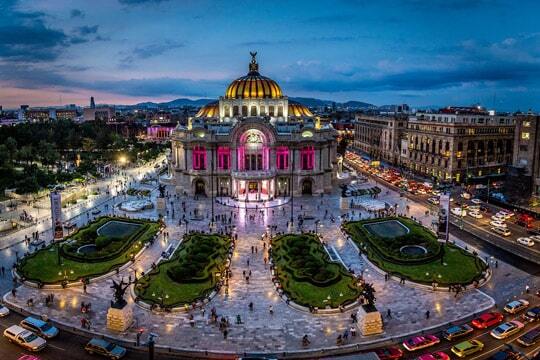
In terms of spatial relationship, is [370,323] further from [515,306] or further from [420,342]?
[515,306]

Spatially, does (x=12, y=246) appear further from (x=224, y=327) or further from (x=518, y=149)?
(x=518, y=149)

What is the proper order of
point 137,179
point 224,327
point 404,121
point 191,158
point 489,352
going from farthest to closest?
point 404,121, point 137,179, point 191,158, point 224,327, point 489,352

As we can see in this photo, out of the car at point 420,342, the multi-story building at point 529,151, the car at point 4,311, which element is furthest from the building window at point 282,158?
the car at point 4,311

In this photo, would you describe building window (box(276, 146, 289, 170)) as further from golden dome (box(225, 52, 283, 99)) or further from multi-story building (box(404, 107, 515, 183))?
multi-story building (box(404, 107, 515, 183))

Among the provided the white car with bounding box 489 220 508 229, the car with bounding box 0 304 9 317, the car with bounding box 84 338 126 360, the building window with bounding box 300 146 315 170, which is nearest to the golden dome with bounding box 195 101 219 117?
the building window with bounding box 300 146 315 170

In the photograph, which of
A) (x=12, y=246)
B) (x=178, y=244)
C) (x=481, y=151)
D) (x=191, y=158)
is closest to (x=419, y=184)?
(x=481, y=151)

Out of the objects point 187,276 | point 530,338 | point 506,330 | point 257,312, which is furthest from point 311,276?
point 530,338
